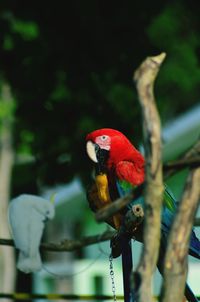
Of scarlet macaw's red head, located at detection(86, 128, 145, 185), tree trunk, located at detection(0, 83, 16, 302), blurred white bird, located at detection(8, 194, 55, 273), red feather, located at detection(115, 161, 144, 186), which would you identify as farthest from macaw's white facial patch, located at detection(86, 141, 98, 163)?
tree trunk, located at detection(0, 83, 16, 302)

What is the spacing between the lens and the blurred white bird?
461cm

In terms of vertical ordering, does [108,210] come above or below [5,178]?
above

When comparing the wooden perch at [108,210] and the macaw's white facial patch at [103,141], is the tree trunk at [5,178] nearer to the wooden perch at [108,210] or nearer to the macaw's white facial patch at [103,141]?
the macaw's white facial patch at [103,141]

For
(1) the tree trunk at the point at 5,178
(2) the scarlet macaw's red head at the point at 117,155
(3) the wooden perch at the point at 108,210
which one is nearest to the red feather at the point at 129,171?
(2) the scarlet macaw's red head at the point at 117,155

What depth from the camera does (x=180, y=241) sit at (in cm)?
261

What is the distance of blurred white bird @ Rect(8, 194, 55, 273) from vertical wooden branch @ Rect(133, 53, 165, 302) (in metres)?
2.01

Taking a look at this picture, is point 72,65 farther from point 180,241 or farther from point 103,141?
point 180,241

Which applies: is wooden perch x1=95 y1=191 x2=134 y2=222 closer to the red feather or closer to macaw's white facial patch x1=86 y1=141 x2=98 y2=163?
the red feather

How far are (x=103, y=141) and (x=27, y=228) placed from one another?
598 mm

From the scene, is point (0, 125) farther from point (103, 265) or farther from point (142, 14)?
point (142, 14)

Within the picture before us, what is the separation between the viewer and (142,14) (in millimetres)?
7789

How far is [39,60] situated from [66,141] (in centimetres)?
76

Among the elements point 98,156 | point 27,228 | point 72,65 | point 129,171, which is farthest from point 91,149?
point 72,65

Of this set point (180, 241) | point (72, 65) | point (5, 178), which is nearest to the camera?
point (180, 241)
